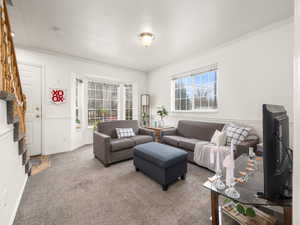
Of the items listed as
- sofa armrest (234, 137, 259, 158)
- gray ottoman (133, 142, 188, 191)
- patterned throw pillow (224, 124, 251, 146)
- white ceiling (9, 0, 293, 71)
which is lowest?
gray ottoman (133, 142, 188, 191)

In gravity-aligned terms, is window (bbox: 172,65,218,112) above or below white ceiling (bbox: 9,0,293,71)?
below

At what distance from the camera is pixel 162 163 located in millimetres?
1893

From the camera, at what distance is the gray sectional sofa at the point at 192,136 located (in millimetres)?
2304

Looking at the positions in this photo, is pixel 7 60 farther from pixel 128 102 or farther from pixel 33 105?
pixel 128 102

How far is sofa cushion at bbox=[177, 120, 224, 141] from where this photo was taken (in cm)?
303

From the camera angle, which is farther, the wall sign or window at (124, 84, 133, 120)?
window at (124, 84, 133, 120)

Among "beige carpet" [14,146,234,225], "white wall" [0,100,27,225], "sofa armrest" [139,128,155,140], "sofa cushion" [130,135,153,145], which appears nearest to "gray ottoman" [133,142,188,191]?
"beige carpet" [14,146,234,225]

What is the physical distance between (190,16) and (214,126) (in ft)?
7.32

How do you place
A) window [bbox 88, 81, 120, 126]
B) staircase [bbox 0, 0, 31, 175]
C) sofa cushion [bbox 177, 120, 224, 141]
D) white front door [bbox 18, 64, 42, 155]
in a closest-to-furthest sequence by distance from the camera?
staircase [bbox 0, 0, 31, 175], sofa cushion [bbox 177, 120, 224, 141], white front door [bbox 18, 64, 42, 155], window [bbox 88, 81, 120, 126]

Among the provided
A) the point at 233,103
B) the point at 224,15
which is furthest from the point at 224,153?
the point at 224,15

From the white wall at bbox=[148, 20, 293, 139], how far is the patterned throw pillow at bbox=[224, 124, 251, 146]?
34cm

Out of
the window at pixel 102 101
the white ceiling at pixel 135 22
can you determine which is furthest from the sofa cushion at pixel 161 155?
the window at pixel 102 101

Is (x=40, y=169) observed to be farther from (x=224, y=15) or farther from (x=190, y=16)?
(x=224, y=15)

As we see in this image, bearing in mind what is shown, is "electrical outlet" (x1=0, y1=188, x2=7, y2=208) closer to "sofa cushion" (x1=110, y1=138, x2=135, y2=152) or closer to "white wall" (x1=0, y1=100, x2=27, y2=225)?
"white wall" (x1=0, y1=100, x2=27, y2=225)
